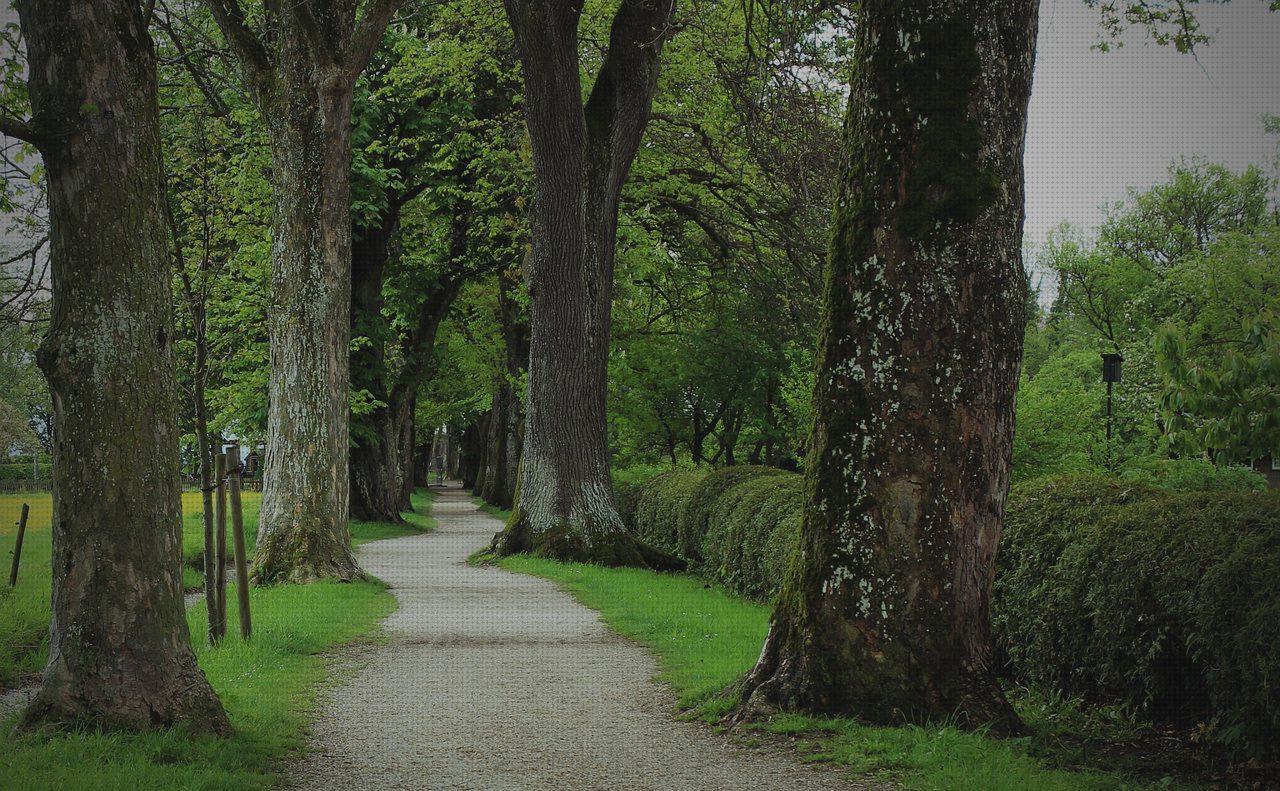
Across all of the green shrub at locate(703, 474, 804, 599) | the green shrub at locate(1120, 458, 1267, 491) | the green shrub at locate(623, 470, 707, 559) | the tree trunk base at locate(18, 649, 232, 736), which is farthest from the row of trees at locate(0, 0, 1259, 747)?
the green shrub at locate(1120, 458, 1267, 491)

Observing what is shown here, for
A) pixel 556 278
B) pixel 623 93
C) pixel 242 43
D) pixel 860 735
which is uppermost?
pixel 623 93

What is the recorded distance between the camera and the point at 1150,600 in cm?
630

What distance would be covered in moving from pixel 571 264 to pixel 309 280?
494cm

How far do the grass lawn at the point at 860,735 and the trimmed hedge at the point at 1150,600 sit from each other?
1.52 feet

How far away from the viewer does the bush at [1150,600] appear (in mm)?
5426

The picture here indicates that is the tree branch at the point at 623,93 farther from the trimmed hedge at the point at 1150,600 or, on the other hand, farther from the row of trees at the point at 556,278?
the trimmed hedge at the point at 1150,600

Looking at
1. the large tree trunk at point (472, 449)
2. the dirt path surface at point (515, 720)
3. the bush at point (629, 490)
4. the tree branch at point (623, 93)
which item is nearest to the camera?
the dirt path surface at point (515, 720)

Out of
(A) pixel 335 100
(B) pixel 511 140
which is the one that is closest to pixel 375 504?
(B) pixel 511 140

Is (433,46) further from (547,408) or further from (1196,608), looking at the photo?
(1196,608)

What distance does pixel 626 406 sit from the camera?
1137 inches

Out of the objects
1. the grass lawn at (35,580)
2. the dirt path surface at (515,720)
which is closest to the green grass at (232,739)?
the dirt path surface at (515,720)

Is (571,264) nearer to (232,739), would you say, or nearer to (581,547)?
(581,547)

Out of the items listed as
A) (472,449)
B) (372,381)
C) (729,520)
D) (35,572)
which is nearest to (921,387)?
(729,520)

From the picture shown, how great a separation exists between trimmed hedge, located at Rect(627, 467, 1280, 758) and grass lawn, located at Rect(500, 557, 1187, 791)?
0.46 meters
